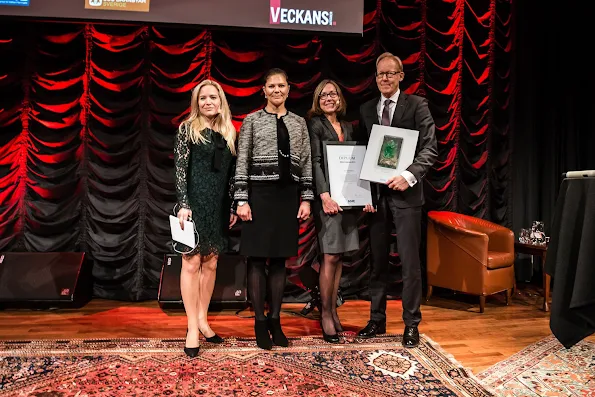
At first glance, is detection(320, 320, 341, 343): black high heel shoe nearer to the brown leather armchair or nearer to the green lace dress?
the green lace dress

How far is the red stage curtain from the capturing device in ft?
12.8

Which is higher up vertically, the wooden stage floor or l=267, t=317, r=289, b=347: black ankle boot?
l=267, t=317, r=289, b=347: black ankle boot

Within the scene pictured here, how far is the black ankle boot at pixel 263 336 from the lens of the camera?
2.68m

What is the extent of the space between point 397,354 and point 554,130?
11.2ft

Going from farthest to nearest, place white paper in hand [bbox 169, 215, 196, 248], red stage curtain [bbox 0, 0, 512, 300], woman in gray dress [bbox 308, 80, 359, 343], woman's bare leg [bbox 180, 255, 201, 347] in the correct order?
red stage curtain [bbox 0, 0, 512, 300] → woman in gray dress [bbox 308, 80, 359, 343] → woman's bare leg [bbox 180, 255, 201, 347] → white paper in hand [bbox 169, 215, 196, 248]

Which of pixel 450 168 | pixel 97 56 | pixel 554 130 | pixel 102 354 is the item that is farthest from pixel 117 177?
pixel 554 130

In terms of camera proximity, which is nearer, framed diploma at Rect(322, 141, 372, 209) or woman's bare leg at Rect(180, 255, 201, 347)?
woman's bare leg at Rect(180, 255, 201, 347)

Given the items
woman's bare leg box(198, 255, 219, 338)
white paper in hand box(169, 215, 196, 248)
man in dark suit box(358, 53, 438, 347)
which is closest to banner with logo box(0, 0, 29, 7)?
white paper in hand box(169, 215, 196, 248)

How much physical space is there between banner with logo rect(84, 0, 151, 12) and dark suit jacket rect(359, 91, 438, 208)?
199 cm

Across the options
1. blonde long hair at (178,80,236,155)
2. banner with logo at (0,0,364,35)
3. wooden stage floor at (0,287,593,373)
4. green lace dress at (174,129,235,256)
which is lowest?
wooden stage floor at (0,287,593,373)

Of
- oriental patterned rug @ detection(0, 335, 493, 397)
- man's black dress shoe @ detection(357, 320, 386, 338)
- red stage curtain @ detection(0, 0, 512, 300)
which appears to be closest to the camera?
oriental patterned rug @ detection(0, 335, 493, 397)

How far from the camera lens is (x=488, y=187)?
4.54 meters

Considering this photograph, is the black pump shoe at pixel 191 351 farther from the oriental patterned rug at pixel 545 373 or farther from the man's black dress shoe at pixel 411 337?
the oriental patterned rug at pixel 545 373

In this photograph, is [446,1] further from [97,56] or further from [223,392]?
[223,392]
